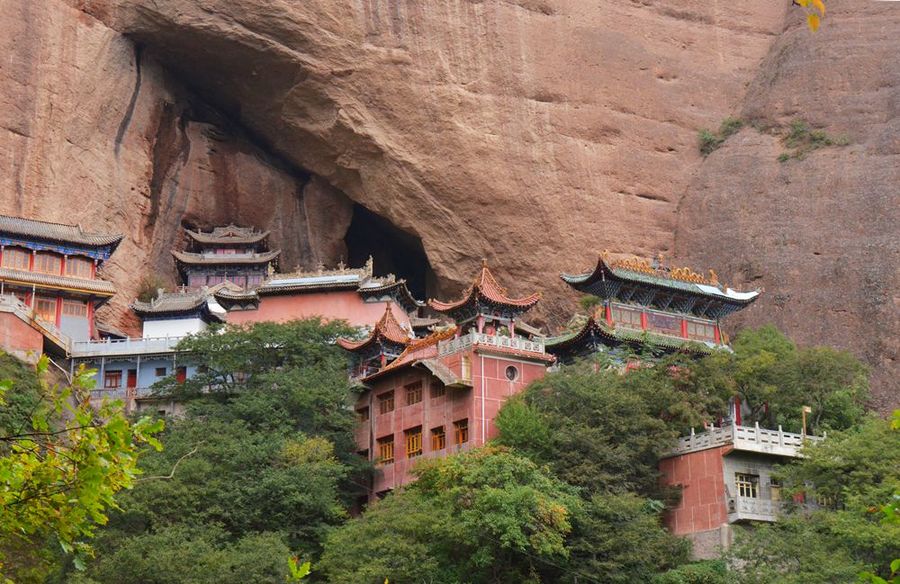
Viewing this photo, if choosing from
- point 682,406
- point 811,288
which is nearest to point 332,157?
point 811,288

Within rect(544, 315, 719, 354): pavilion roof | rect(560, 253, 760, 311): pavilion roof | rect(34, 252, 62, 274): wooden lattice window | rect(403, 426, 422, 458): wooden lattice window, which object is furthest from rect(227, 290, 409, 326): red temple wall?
rect(403, 426, 422, 458): wooden lattice window

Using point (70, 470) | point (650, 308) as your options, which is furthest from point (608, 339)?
point (70, 470)

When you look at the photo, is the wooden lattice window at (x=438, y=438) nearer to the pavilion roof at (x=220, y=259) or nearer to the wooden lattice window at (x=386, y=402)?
the wooden lattice window at (x=386, y=402)

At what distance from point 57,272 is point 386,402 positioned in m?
12.7

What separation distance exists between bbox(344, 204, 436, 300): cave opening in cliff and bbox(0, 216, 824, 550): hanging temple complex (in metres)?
3.13

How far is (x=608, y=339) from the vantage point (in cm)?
3653

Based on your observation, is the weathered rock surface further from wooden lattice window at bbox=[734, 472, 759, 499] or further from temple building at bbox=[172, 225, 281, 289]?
temple building at bbox=[172, 225, 281, 289]

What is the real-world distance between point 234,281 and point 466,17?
502 inches

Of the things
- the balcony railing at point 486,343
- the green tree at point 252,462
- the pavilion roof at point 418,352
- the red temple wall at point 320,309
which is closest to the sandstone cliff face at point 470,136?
the red temple wall at point 320,309

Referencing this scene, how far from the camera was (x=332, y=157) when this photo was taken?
1921 inches

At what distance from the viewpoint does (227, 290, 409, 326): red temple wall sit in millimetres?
43406

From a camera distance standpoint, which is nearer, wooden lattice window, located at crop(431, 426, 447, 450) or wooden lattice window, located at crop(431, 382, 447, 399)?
wooden lattice window, located at crop(431, 426, 447, 450)

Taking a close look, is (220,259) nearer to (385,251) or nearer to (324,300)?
(385,251)

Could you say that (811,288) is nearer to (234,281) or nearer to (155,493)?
(234,281)
